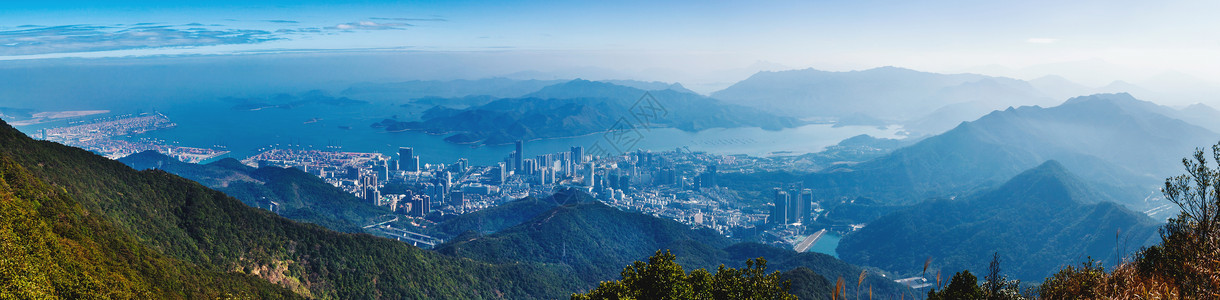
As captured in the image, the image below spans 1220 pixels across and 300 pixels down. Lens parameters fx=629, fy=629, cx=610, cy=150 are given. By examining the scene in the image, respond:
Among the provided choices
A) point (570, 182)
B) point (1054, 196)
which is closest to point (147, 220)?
point (570, 182)

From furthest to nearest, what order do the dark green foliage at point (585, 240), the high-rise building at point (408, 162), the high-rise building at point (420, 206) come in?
the high-rise building at point (408, 162) < the high-rise building at point (420, 206) < the dark green foliage at point (585, 240)

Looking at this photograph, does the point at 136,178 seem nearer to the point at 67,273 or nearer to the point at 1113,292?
the point at 67,273

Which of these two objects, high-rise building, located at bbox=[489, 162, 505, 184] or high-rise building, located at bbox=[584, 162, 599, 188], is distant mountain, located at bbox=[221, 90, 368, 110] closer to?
high-rise building, located at bbox=[489, 162, 505, 184]

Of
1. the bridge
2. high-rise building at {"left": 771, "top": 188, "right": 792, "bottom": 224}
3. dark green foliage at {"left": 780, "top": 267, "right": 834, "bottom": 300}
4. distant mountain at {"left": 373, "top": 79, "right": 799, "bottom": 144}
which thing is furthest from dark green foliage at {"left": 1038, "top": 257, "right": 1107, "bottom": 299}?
distant mountain at {"left": 373, "top": 79, "right": 799, "bottom": 144}

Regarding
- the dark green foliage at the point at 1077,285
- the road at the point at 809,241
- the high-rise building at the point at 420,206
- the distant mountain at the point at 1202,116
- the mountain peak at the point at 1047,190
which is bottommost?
the road at the point at 809,241

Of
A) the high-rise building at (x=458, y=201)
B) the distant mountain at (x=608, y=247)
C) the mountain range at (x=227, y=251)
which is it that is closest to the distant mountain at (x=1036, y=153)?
the distant mountain at (x=608, y=247)

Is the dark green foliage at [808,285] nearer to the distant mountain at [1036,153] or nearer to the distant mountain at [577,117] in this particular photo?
the distant mountain at [1036,153]
